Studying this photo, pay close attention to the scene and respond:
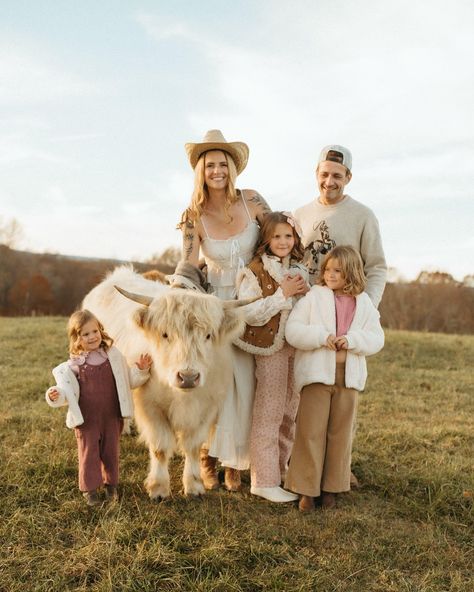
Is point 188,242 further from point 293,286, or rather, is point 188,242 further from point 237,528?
point 237,528

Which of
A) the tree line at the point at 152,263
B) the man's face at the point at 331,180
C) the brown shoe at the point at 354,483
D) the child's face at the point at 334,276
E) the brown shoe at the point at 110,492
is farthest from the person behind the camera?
the tree line at the point at 152,263

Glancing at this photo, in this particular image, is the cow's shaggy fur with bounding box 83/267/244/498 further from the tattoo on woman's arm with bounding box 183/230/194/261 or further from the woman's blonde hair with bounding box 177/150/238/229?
the woman's blonde hair with bounding box 177/150/238/229

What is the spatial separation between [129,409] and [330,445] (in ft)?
4.65

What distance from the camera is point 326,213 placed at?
Answer: 4.52 metres

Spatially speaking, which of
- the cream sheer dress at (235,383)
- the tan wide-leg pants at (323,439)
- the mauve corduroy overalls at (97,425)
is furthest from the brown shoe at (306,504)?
the mauve corduroy overalls at (97,425)

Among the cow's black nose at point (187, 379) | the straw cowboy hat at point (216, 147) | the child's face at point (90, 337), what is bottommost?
the cow's black nose at point (187, 379)

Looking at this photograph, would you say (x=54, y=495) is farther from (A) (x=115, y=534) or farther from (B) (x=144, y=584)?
(B) (x=144, y=584)

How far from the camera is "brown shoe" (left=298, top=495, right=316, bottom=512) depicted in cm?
397

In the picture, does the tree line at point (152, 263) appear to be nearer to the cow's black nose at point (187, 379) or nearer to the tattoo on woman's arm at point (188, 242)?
the tattoo on woman's arm at point (188, 242)

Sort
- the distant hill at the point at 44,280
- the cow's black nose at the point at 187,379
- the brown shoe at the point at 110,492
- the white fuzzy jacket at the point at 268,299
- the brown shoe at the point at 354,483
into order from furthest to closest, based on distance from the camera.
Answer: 1. the distant hill at the point at 44,280
2. the brown shoe at the point at 354,483
3. the white fuzzy jacket at the point at 268,299
4. the brown shoe at the point at 110,492
5. the cow's black nose at the point at 187,379

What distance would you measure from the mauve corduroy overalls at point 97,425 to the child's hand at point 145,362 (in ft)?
0.94

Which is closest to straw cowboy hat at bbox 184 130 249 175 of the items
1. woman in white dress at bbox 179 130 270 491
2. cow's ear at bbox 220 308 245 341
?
woman in white dress at bbox 179 130 270 491

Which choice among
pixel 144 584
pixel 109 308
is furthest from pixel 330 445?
→ pixel 109 308

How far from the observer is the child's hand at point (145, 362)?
13.6ft
